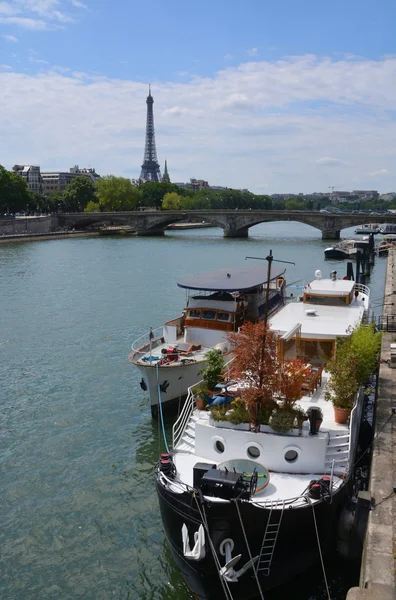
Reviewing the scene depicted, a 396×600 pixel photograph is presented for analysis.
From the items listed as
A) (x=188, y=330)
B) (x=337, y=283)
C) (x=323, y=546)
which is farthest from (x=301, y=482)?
(x=337, y=283)

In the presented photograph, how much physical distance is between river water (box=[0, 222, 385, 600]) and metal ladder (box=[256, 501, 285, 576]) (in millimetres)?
826

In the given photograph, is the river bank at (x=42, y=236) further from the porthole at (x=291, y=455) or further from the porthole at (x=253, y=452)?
the porthole at (x=291, y=455)

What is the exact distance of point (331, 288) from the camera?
71.2ft

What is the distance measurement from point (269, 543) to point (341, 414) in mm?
3578

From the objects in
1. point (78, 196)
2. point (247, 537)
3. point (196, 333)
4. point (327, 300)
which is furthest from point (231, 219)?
point (247, 537)

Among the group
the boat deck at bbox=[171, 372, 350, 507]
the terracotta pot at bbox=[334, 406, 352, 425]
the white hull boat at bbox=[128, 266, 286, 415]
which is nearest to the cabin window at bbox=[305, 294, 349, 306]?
the white hull boat at bbox=[128, 266, 286, 415]

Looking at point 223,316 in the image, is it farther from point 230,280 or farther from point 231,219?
point 231,219

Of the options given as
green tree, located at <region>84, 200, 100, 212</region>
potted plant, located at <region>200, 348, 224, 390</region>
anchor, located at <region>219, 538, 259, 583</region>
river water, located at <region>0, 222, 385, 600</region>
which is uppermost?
green tree, located at <region>84, 200, 100, 212</region>

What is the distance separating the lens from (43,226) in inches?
3930

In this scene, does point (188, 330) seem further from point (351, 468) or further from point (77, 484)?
point (351, 468)

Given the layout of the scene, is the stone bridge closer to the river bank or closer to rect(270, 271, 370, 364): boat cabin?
the river bank

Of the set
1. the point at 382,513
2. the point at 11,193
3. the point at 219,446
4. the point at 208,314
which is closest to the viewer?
the point at 382,513

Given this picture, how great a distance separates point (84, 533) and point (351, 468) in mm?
5941

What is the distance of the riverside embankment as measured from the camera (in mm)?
8200
